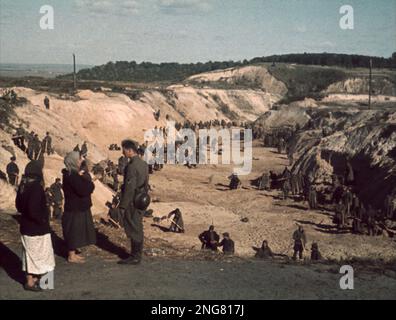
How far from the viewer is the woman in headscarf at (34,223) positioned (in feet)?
21.5

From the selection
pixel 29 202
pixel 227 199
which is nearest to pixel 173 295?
pixel 29 202

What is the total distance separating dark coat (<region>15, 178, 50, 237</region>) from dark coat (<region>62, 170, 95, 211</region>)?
0.82m

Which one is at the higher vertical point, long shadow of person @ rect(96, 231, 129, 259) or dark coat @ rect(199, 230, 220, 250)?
long shadow of person @ rect(96, 231, 129, 259)

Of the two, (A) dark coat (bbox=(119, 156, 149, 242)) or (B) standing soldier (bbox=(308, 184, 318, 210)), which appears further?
(B) standing soldier (bbox=(308, 184, 318, 210))

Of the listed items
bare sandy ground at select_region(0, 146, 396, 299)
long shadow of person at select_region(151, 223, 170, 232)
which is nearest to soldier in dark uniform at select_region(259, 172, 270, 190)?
long shadow of person at select_region(151, 223, 170, 232)

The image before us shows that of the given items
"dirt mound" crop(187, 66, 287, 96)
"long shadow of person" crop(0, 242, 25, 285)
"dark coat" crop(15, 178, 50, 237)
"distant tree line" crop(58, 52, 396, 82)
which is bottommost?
"long shadow of person" crop(0, 242, 25, 285)

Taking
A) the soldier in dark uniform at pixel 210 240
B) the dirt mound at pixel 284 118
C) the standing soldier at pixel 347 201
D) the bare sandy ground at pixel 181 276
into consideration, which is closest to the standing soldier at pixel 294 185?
the standing soldier at pixel 347 201

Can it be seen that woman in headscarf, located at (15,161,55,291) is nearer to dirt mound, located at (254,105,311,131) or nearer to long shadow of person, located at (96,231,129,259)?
long shadow of person, located at (96,231,129,259)

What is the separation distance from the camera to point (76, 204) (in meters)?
7.61

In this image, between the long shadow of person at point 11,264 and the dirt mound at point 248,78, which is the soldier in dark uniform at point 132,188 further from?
the dirt mound at point 248,78

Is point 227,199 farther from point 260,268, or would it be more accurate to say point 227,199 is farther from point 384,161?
point 260,268

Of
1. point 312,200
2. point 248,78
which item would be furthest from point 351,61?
point 312,200

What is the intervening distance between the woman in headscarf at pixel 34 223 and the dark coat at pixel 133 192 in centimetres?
134

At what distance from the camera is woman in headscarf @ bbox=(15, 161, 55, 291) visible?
6559 millimetres
